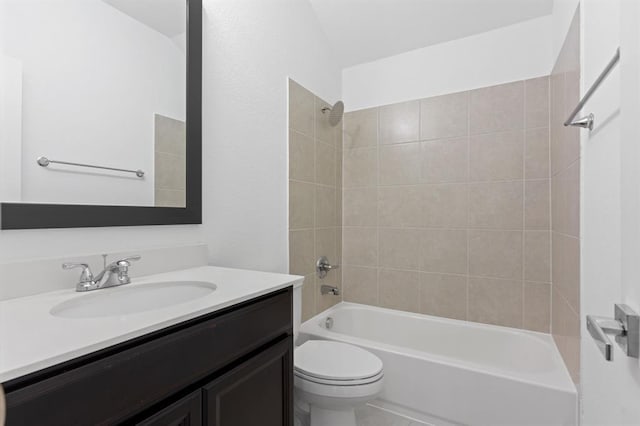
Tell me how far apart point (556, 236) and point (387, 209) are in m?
1.03

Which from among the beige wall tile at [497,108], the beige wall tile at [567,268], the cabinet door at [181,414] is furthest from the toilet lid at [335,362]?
the beige wall tile at [497,108]

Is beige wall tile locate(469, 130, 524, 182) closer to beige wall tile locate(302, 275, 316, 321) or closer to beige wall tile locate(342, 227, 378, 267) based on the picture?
beige wall tile locate(342, 227, 378, 267)

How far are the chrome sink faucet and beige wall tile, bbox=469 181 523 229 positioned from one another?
6.33 ft

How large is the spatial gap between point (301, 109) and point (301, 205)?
24.0 inches

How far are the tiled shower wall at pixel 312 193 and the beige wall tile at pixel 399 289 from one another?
13.5 inches

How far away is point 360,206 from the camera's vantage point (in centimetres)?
251

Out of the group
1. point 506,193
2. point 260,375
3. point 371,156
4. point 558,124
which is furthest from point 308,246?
point 558,124

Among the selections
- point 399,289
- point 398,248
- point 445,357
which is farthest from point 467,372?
point 398,248

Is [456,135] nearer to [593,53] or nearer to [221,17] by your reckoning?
[593,53]

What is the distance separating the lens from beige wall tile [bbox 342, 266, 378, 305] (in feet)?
8.02

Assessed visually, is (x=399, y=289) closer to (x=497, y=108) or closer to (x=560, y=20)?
(x=497, y=108)

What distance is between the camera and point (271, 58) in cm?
180

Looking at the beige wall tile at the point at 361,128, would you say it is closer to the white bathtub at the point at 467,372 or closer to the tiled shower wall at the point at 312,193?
the tiled shower wall at the point at 312,193

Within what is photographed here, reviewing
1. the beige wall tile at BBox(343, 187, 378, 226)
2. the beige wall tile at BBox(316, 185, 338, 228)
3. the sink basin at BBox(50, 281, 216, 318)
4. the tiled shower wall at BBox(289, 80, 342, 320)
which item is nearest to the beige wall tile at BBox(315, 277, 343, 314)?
the tiled shower wall at BBox(289, 80, 342, 320)
